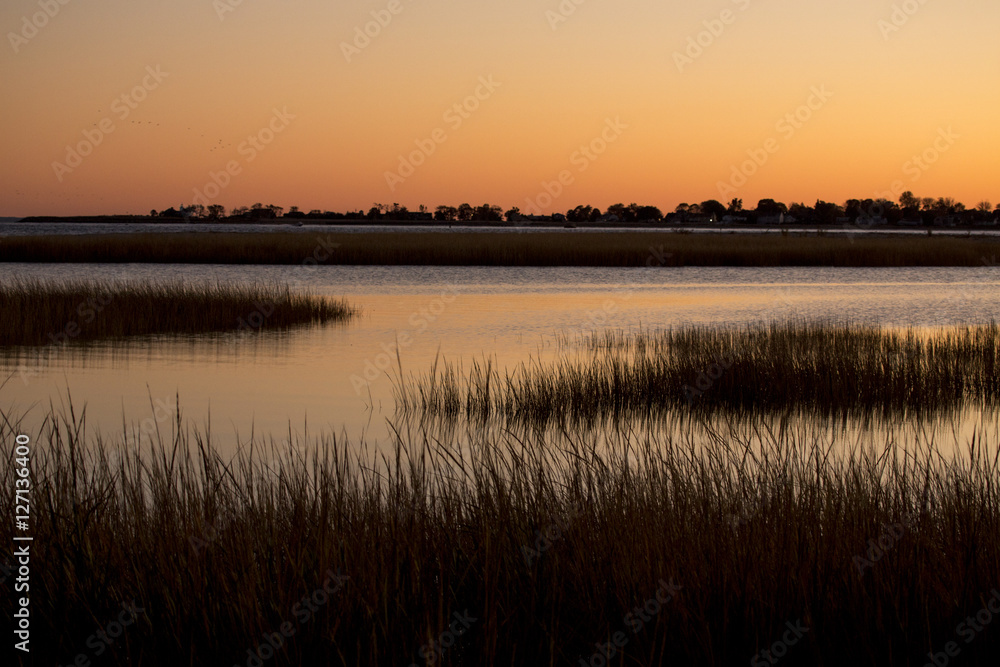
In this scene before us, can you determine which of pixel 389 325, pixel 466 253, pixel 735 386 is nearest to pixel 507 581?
pixel 735 386

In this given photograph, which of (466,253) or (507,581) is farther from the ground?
(466,253)

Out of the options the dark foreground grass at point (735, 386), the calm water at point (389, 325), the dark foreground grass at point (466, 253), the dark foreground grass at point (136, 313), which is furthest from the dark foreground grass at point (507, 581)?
the dark foreground grass at point (466, 253)

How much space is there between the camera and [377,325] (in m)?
18.4

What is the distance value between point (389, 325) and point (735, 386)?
9631mm

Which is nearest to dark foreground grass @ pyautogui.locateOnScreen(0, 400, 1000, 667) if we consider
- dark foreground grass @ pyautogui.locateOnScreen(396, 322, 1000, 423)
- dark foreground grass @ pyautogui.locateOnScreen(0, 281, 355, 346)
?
dark foreground grass @ pyautogui.locateOnScreen(396, 322, 1000, 423)

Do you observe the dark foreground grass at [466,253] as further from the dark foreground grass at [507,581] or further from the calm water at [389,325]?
the dark foreground grass at [507,581]

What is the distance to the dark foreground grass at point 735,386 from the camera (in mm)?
9453

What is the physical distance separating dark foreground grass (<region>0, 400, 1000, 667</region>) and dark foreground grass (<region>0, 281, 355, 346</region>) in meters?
11.7

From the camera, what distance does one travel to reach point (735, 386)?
1012cm

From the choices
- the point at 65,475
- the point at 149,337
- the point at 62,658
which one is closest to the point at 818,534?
the point at 62,658

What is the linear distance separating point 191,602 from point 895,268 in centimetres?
4275

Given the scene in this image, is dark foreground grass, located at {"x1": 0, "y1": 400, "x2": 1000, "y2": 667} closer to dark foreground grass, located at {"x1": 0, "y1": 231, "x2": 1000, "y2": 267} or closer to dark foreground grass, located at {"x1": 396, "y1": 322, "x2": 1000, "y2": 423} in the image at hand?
dark foreground grass, located at {"x1": 396, "y1": 322, "x2": 1000, "y2": 423}

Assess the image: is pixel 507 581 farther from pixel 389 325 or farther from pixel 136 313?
pixel 389 325

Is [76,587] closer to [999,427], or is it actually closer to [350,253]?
[999,427]
